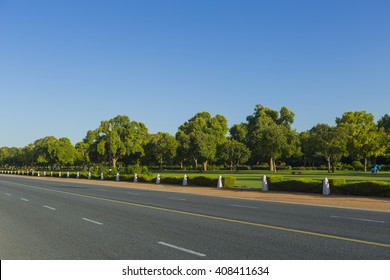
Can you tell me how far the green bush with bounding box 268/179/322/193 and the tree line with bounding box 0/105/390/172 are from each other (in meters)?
32.9

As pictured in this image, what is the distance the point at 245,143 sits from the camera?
9281cm

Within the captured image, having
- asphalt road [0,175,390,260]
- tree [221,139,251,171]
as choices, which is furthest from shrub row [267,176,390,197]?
tree [221,139,251,171]

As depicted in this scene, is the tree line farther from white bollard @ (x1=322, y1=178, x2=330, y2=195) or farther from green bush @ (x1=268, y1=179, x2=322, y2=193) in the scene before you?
white bollard @ (x1=322, y1=178, x2=330, y2=195)

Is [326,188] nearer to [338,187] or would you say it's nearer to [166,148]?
[338,187]

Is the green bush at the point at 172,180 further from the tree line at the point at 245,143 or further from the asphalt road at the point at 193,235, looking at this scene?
the asphalt road at the point at 193,235

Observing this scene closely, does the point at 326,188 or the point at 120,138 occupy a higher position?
the point at 120,138

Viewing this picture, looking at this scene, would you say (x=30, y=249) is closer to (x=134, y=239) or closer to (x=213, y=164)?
(x=134, y=239)

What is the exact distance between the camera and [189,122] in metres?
105

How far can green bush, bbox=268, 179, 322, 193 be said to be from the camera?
24.6 m

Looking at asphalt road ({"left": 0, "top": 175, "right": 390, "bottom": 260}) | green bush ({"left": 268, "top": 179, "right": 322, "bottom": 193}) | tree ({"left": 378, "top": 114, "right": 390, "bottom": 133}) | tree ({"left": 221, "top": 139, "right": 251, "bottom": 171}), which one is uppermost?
tree ({"left": 378, "top": 114, "right": 390, "bottom": 133})

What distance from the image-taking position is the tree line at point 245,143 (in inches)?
2564

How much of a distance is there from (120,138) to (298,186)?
72.7 meters

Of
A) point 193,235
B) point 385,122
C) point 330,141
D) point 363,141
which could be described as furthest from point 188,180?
point 385,122

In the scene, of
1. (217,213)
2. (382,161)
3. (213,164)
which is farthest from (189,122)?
(217,213)
